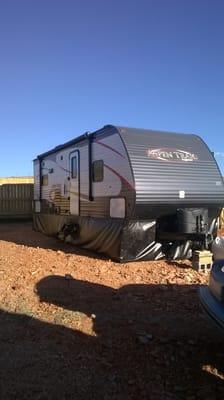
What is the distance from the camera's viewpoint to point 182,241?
373 inches

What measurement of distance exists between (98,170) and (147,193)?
1.81m

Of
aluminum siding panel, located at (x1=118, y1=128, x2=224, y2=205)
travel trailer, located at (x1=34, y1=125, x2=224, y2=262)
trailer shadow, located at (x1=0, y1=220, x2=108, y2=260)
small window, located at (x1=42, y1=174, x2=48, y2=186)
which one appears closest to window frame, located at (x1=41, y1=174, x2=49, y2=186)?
small window, located at (x1=42, y1=174, x2=48, y2=186)

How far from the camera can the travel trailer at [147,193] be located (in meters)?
9.09

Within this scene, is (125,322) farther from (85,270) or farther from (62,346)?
(85,270)

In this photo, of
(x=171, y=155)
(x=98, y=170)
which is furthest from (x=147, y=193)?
(x=98, y=170)

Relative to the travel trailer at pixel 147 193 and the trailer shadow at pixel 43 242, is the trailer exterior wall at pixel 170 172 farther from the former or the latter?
the trailer shadow at pixel 43 242

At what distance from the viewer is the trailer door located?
11.5 metres

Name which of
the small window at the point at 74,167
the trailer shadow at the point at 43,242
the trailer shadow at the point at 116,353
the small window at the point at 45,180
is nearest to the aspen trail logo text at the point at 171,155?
the trailer shadow at the point at 43,242

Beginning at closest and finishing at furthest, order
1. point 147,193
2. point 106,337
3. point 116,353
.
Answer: point 116,353 → point 106,337 → point 147,193

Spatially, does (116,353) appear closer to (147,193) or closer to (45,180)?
(147,193)

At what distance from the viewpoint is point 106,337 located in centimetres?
488

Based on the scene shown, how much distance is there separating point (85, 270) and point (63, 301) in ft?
7.29

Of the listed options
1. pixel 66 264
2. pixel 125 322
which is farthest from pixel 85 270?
pixel 125 322

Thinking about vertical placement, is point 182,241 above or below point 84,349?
above
